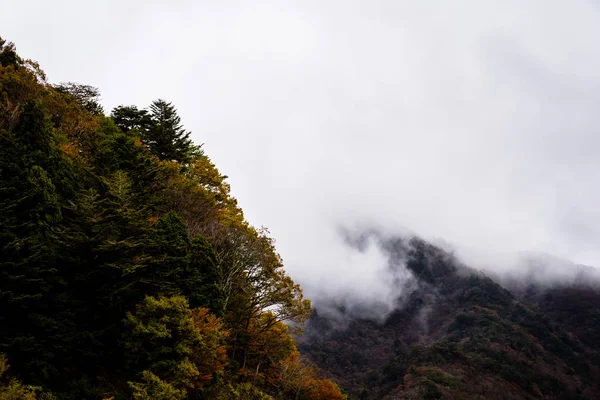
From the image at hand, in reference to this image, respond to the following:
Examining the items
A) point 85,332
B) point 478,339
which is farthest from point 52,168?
point 478,339

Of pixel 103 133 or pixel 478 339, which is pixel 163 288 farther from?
pixel 478 339

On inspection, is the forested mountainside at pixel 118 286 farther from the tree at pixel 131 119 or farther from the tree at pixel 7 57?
the tree at pixel 131 119

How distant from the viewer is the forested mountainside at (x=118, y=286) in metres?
16.8

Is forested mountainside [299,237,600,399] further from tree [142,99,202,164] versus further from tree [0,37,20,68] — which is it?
tree [0,37,20,68]

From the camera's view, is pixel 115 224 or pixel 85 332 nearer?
pixel 85 332

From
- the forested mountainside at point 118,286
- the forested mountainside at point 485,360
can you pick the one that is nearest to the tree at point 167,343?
the forested mountainside at point 118,286

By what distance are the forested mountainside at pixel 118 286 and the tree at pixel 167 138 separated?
10184mm

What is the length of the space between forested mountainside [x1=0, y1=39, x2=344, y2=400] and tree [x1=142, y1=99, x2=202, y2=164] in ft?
33.4

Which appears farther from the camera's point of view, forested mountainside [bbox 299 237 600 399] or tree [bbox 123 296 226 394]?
forested mountainside [bbox 299 237 600 399]

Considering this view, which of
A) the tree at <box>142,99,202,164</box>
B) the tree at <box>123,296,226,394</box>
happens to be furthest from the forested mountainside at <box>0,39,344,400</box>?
the tree at <box>142,99,202,164</box>

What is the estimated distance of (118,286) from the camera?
62.6ft

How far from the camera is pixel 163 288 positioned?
20.0 metres

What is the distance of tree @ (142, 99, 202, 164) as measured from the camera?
1618 inches

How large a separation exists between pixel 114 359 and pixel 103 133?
22.5 metres
